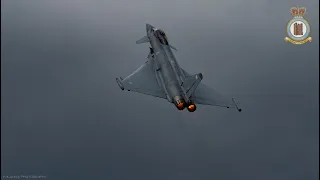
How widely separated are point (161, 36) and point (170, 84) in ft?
52.4

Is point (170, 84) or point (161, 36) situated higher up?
point (161, 36)

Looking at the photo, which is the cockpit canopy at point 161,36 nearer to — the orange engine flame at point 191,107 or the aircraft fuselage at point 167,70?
the aircraft fuselage at point 167,70

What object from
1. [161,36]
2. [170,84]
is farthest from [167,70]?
[161,36]

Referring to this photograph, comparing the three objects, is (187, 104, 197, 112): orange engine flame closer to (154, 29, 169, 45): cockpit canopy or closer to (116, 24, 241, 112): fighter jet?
(116, 24, 241, 112): fighter jet

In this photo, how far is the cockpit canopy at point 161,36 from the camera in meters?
66.8

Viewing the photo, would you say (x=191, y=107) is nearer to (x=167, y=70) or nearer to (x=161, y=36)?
(x=167, y=70)

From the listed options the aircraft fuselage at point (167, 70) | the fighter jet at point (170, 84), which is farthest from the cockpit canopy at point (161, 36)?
the fighter jet at point (170, 84)

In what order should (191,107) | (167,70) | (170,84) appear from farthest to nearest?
(167,70) → (170,84) → (191,107)

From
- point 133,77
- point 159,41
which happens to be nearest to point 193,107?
point 133,77

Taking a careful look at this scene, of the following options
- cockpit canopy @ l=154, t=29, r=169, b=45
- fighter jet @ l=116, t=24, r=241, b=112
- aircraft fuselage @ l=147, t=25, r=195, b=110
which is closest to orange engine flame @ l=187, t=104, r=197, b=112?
fighter jet @ l=116, t=24, r=241, b=112

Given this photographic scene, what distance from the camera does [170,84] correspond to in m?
54.3

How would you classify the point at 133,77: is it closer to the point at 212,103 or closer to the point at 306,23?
the point at 212,103

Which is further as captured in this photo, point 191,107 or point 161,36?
point 161,36

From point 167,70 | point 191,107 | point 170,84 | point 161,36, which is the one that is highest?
point 161,36
